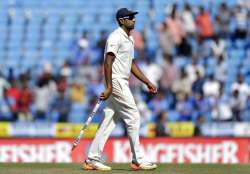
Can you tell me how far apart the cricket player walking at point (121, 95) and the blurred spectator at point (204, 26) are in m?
10.4

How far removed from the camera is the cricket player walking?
10438 millimetres

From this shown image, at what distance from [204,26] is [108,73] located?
10.9m

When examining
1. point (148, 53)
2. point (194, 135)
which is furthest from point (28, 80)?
point (194, 135)

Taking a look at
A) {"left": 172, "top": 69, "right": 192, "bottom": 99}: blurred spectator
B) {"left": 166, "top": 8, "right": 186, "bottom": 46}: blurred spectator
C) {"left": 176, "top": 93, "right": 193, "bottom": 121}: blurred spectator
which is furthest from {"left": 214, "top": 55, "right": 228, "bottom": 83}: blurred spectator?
{"left": 166, "top": 8, "right": 186, "bottom": 46}: blurred spectator

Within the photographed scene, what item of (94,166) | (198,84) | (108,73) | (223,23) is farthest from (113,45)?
(223,23)

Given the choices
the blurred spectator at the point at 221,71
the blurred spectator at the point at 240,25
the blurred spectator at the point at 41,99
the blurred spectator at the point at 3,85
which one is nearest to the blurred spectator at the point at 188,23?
the blurred spectator at the point at 240,25

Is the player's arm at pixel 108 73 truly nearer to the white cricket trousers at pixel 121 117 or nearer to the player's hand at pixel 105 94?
the player's hand at pixel 105 94

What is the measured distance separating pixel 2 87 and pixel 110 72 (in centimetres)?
1026

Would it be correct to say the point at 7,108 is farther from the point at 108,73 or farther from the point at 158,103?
the point at 108,73

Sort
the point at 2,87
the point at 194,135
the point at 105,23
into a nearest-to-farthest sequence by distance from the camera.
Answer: the point at 194,135 → the point at 2,87 → the point at 105,23

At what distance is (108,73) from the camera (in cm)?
1030

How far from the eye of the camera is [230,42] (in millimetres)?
21141

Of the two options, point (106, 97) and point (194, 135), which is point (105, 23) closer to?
point (194, 135)

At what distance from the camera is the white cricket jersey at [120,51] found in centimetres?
1039
